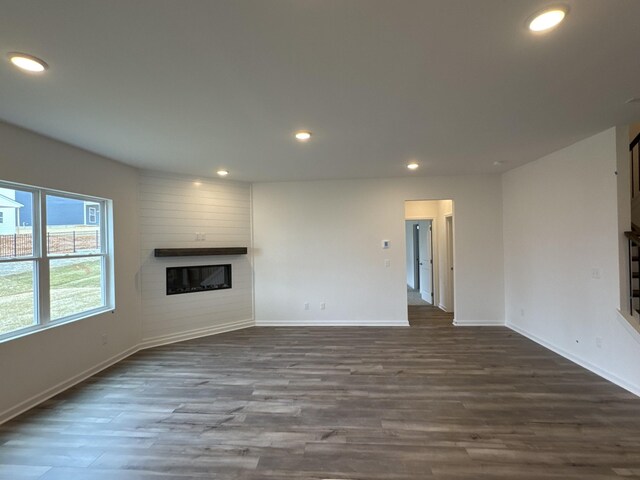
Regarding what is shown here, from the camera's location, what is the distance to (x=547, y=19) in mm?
1540

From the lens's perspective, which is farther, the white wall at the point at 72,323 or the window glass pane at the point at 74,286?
the window glass pane at the point at 74,286

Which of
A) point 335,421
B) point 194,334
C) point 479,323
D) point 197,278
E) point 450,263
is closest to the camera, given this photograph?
point 335,421

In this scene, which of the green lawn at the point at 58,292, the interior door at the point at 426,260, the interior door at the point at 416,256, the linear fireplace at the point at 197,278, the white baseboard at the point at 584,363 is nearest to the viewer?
the green lawn at the point at 58,292

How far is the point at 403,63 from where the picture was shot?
1915 mm

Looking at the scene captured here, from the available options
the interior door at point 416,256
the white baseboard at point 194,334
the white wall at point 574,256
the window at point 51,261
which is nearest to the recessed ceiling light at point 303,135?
the window at point 51,261

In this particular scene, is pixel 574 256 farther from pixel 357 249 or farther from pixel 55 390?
pixel 55 390

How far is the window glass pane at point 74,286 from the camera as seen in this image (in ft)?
10.8

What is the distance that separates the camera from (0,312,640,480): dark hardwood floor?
2.02 meters

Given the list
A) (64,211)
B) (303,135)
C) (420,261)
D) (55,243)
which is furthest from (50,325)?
(420,261)

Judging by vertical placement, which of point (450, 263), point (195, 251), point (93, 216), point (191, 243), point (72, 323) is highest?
point (93, 216)

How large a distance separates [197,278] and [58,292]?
1945 mm

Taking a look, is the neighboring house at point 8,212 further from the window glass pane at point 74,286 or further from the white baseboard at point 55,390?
the white baseboard at point 55,390

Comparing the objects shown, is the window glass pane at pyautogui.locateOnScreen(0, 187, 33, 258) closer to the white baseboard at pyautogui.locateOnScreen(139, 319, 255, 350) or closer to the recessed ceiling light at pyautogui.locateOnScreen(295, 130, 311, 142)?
the white baseboard at pyautogui.locateOnScreen(139, 319, 255, 350)

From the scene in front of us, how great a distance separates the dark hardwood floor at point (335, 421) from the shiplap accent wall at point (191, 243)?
931mm
